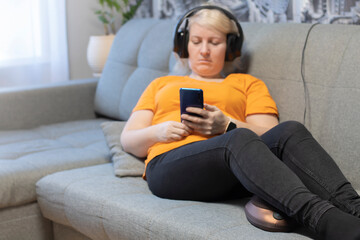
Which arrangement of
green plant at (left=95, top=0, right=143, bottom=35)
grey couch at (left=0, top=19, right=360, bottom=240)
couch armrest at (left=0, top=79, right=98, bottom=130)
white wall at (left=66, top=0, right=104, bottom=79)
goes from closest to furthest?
1. grey couch at (left=0, top=19, right=360, bottom=240)
2. couch armrest at (left=0, top=79, right=98, bottom=130)
3. green plant at (left=95, top=0, right=143, bottom=35)
4. white wall at (left=66, top=0, right=104, bottom=79)

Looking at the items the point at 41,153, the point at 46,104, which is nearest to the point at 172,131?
the point at 41,153

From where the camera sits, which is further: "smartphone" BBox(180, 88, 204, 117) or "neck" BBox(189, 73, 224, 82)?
"neck" BBox(189, 73, 224, 82)

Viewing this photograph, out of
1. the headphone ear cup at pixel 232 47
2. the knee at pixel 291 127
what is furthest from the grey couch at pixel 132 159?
the knee at pixel 291 127

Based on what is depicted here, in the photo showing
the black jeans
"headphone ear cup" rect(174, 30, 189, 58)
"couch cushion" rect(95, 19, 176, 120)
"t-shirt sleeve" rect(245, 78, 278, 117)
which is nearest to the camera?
the black jeans

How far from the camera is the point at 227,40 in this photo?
75.4 inches

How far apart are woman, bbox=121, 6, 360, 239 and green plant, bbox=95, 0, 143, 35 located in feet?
4.75

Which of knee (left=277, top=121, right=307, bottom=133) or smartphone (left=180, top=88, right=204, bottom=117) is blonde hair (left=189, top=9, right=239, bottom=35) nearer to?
smartphone (left=180, top=88, right=204, bottom=117)

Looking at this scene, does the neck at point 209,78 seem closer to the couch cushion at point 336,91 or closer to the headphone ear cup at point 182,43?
the headphone ear cup at point 182,43


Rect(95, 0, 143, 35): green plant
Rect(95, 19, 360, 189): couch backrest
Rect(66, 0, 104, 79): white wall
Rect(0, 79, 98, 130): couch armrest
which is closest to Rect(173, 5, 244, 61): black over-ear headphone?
Rect(95, 19, 360, 189): couch backrest

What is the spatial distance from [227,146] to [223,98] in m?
0.43

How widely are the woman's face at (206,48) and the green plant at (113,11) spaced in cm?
147

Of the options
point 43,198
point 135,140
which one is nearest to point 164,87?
point 135,140

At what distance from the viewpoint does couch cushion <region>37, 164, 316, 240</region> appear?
1.35 meters

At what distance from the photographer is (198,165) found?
1.50 meters
